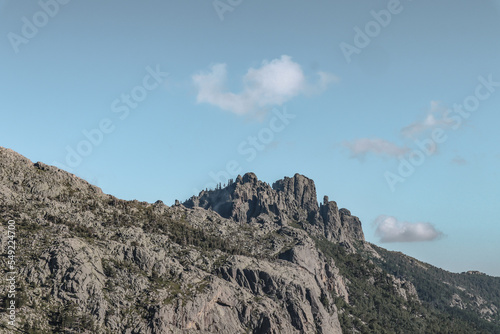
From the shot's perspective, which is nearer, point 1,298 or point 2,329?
point 2,329

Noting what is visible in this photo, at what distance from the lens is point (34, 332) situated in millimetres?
197625

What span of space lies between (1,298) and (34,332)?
18410 millimetres

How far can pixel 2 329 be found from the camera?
611ft

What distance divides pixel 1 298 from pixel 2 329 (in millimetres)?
16085

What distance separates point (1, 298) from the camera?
7815 inches

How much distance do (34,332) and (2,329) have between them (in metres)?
14.2
